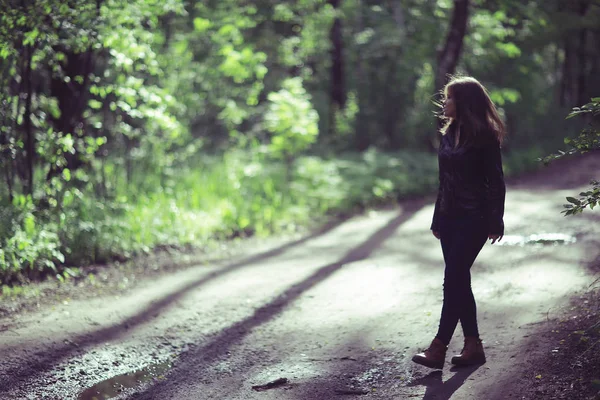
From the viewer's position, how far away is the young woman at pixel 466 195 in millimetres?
4375

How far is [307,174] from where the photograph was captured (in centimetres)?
1247

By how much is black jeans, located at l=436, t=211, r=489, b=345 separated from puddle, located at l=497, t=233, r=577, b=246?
13.4ft

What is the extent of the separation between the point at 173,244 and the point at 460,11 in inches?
320

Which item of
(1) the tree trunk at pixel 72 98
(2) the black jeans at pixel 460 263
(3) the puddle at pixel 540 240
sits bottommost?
(3) the puddle at pixel 540 240

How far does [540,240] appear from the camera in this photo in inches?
330

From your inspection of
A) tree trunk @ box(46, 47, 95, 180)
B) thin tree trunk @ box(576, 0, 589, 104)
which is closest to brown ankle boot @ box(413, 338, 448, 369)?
tree trunk @ box(46, 47, 95, 180)

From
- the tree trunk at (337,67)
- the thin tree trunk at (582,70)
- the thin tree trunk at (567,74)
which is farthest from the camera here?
the thin tree trunk at (567,74)

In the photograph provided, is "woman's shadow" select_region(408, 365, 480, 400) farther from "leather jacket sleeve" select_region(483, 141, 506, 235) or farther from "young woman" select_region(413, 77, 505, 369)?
"leather jacket sleeve" select_region(483, 141, 506, 235)

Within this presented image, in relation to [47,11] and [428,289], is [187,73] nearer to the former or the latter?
[47,11]

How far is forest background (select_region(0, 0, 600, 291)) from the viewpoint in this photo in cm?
775

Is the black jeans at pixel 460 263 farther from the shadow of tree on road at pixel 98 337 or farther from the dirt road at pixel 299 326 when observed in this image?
the shadow of tree on road at pixel 98 337

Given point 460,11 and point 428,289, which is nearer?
point 428,289

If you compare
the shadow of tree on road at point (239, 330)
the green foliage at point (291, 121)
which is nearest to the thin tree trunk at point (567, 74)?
the green foliage at point (291, 121)

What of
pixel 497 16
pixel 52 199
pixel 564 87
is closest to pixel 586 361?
pixel 52 199
